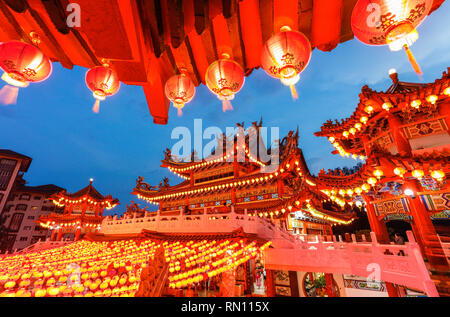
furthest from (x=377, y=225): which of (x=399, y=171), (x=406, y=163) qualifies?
(x=406, y=163)

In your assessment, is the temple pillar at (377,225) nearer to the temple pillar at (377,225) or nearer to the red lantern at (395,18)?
the temple pillar at (377,225)

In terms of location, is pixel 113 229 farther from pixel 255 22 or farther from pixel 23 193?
pixel 23 193

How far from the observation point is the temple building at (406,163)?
570 cm

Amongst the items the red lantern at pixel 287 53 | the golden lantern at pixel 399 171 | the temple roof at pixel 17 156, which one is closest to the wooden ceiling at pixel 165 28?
the red lantern at pixel 287 53

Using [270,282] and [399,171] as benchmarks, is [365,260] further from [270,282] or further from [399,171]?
[270,282]

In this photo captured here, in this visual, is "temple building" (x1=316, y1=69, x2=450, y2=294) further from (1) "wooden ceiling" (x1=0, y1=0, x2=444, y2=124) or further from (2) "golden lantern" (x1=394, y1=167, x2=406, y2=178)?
(1) "wooden ceiling" (x1=0, y1=0, x2=444, y2=124)

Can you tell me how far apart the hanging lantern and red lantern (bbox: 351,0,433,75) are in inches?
141

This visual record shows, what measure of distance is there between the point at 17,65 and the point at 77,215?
70.8 ft

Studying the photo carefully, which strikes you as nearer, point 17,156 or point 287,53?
point 287,53

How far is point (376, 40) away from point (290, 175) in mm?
11172

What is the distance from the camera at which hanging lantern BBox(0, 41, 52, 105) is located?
2053 millimetres

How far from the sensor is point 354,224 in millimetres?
23969

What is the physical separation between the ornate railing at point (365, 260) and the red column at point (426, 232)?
2.42 feet

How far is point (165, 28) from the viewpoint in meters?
1.87
